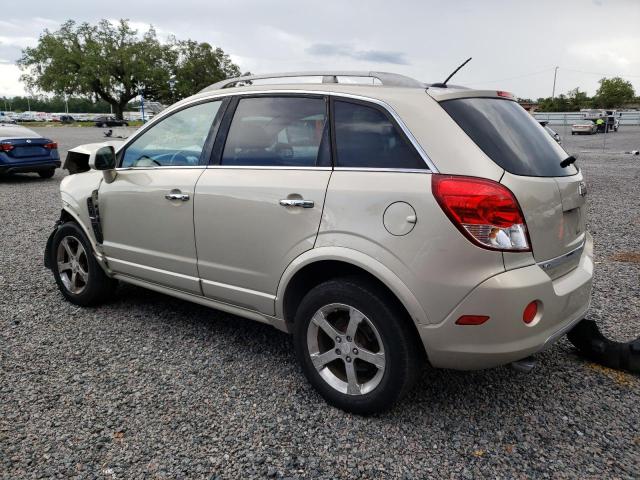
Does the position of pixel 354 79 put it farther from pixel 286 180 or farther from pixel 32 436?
pixel 32 436

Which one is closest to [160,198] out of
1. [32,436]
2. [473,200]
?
[32,436]

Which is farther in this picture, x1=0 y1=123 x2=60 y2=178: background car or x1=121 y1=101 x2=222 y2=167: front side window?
x1=0 y1=123 x2=60 y2=178: background car

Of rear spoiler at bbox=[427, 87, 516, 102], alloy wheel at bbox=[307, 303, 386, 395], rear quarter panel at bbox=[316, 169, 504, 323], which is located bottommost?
alloy wheel at bbox=[307, 303, 386, 395]

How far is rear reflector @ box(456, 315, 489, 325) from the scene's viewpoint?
7.91ft

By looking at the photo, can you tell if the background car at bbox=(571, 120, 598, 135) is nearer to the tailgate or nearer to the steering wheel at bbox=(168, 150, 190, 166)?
the tailgate

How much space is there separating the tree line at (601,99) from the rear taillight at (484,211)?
95712mm

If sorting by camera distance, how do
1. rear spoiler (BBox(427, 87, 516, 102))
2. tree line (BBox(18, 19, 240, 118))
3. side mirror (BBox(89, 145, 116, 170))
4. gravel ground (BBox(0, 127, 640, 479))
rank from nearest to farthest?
gravel ground (BBox(0, 127, 640, 479)) < rear spoiler (BBox(427, 87, 516, 102)) < side mirror (BBox(89, 145, 116, 170)) < tree line (BBox(18, 19, 240, 118))

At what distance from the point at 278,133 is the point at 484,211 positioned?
1374 mm

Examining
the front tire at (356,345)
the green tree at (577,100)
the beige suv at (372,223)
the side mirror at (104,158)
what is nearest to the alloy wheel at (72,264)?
the side mirror at (104,158)

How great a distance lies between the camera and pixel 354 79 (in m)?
3.07

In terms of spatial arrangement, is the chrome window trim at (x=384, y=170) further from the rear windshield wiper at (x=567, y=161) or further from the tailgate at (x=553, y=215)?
the rear windshield wiper at (x=567, y=161)

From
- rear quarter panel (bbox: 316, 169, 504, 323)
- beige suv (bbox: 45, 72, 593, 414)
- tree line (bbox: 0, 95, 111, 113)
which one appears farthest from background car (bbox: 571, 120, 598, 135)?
tree line (bbox: 0, 95, 111, 113)

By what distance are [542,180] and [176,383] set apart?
7.91 feet

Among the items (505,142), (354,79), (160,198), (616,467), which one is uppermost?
(354,79)
